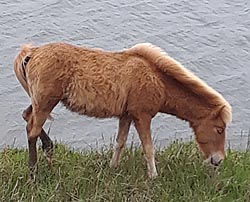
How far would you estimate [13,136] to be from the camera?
360 inches

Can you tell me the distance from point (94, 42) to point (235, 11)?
263 cm

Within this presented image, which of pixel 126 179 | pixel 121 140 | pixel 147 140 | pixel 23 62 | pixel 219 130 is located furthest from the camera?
pixel 121 140

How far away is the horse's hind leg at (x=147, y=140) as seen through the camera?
271 inches

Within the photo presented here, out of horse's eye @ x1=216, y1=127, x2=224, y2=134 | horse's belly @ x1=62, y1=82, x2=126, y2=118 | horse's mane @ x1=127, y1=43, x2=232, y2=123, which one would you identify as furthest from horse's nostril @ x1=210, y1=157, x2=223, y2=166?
horse's belly @ x1=62, y1=82, x2=126, y2=118

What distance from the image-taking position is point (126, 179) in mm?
6676

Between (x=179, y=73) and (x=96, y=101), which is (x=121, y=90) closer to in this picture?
(x=96, y=101)

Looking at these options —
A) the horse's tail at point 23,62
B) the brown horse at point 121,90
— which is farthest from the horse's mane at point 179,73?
the horse's tail at point 23,62

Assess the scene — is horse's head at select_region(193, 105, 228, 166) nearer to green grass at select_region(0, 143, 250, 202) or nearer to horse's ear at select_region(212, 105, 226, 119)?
horse's ear at select_region(212, 105, 226, 119)

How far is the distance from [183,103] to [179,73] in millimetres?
283

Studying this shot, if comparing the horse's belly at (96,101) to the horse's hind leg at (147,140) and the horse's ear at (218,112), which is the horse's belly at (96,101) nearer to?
the horse's hind leg at (147,140)

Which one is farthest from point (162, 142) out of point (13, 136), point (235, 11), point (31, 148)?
point (235, 11)

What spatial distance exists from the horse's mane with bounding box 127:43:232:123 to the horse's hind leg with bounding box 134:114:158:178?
444 mm

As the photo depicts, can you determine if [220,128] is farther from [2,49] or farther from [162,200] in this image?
[2,49]

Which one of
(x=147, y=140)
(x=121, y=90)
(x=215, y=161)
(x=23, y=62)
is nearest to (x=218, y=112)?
(x=215, y=161)
